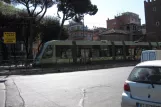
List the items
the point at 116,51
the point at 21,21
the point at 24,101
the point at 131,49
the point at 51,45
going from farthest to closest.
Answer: the point at 21,21 < the point at 131,49 < the point at 116,51 < the point at 51,45 < the point at 24,101

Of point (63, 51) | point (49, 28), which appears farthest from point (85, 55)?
point (49, 28)

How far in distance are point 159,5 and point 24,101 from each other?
67872 mm

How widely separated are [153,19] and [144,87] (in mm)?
70202

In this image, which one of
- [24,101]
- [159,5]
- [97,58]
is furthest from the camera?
[159,5]

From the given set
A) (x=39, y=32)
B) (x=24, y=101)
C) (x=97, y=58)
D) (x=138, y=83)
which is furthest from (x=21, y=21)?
(x=138, y=83)

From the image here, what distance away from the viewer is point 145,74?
616 cm

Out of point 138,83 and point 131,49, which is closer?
point 138,83

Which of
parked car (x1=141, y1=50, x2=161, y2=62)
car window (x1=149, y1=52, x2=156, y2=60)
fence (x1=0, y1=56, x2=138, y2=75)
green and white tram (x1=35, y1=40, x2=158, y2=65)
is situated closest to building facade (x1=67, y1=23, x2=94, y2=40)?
green and white tram (x1=35, y1=40, x2=158, y2=65)

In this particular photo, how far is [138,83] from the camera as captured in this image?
6.14 m

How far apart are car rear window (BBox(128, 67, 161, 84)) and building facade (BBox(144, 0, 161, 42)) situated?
67572 millimetres

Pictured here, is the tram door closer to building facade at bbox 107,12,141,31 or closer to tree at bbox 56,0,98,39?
tree at bbox 56,0,98,39

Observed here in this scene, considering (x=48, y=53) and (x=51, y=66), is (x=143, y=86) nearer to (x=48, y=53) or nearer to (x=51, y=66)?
(x=48, y=53)

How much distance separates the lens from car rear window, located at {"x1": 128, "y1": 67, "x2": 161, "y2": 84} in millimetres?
5977

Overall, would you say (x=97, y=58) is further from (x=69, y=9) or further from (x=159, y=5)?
(x=159, y=5)
